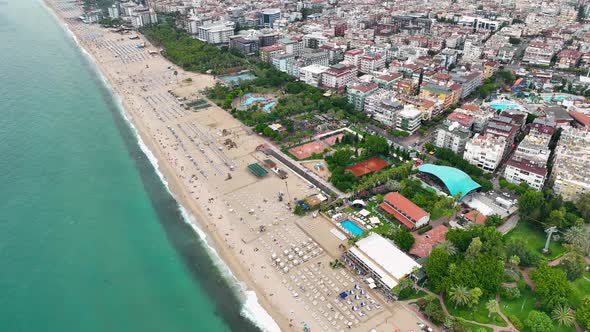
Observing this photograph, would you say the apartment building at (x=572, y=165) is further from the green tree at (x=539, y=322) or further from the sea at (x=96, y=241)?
the sea at (x=96, y=241)

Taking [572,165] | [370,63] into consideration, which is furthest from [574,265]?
[370,63]

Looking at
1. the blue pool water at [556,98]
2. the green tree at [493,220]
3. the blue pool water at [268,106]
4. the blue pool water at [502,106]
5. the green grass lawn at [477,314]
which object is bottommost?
the green grass lawn at [477,314]

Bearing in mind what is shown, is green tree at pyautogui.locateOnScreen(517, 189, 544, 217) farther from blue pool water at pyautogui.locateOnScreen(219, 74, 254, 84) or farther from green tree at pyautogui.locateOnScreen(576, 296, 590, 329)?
blue pool water at pyautogui.locateOnScreen(219, 74, 254, 84)

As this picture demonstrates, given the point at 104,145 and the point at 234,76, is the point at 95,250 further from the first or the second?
the point at 234,76

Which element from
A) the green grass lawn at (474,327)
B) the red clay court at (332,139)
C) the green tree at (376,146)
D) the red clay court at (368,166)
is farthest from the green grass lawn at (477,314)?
the red clay court at (332,139)

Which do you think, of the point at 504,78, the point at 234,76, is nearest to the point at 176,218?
the point at 234,76

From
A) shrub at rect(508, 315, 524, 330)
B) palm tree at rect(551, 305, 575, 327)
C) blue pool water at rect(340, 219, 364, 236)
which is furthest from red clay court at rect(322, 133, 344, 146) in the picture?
palm tree at rect(551, 305, 575, 327)

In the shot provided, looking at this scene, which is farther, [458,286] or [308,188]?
[308,188]
